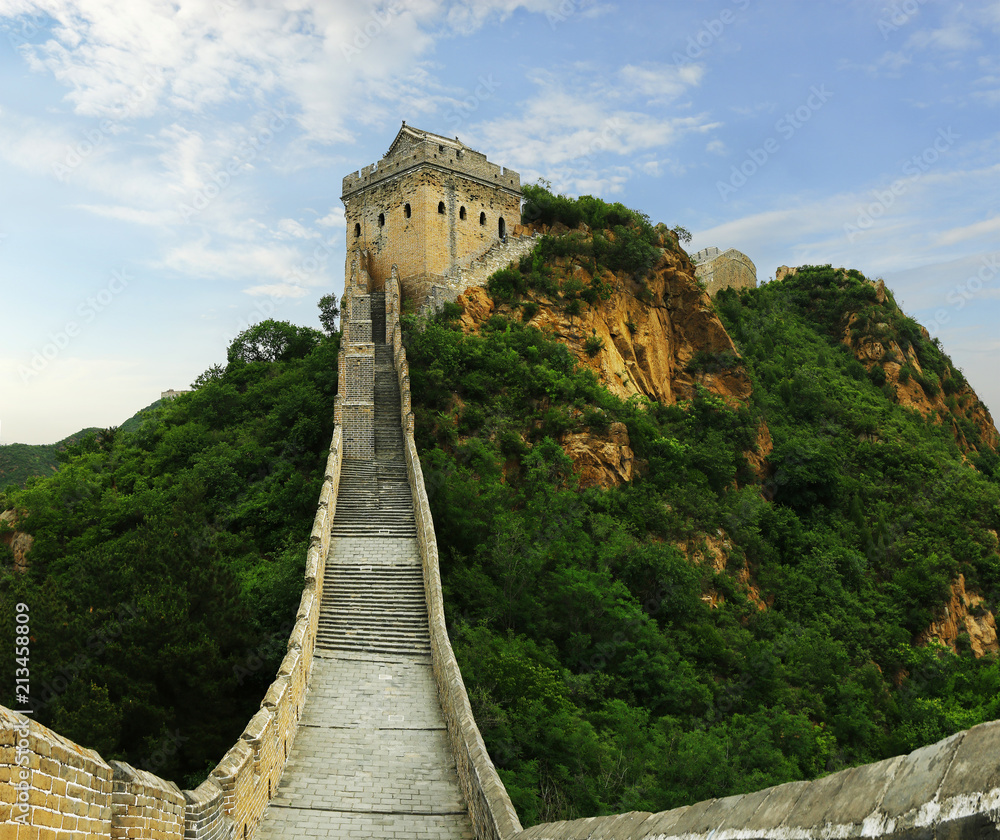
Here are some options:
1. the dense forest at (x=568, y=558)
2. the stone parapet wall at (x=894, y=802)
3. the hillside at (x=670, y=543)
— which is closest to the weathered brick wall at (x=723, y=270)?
the hillside at (x=670, y=543)

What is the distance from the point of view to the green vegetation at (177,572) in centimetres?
1309

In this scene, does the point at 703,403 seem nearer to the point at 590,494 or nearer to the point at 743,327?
the point at 590,494

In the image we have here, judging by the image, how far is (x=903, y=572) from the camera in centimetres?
2997

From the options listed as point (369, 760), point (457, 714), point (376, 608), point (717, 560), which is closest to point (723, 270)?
point (717, 560)

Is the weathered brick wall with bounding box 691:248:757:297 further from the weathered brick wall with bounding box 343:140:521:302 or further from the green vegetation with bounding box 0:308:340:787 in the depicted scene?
the green vegetation with bounding box 0:308:340:787

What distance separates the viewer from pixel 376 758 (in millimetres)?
12008

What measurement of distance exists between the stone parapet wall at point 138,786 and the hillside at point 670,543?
3.78 meters

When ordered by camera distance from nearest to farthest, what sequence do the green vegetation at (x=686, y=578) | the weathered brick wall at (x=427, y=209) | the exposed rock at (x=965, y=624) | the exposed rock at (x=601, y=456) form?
the green vegetation at (x=686, y=578)
the exposed rock at (x=601, y=456)
the exposed rock at (x=965, y=624)
the weathered brick wall at (x=427, y=209)

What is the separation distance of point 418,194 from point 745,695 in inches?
834

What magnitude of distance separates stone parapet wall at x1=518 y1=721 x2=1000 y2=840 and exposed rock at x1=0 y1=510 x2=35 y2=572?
24.5 m

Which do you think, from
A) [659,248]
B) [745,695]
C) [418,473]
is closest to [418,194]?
[659,248]

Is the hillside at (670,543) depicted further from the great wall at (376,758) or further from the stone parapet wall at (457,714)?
the great wall at (376,758)

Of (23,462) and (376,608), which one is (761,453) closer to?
(376,608)

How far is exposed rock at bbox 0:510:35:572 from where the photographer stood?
2334cm
